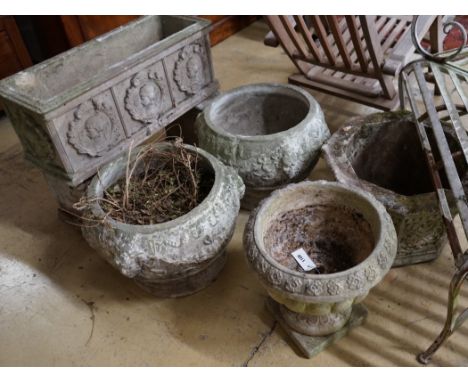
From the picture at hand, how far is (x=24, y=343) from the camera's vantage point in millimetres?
1702

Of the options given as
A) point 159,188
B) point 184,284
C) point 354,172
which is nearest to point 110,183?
point 159,188

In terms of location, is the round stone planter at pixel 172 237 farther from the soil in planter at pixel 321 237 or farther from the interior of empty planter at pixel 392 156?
the interior of empty planter at pixel 392 156

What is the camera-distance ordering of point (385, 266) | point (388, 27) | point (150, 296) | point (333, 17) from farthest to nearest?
point (388, 27) → point (333, 17) → point (150, 296) → point (385, 266)

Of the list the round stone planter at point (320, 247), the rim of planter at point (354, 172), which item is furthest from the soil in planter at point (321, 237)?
the rim of planter at point (354, 172)

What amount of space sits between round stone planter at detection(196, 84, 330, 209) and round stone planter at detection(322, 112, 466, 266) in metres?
0.14

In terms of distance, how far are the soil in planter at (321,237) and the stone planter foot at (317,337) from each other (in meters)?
0.17

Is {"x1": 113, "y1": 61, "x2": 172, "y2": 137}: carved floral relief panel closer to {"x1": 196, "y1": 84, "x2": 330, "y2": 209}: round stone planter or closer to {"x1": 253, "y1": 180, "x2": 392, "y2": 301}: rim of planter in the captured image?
{"x1": 196, "y1": 84, "x2": 330, "y2": 209}: round stone planter

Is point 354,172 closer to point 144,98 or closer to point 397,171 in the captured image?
point 397,171

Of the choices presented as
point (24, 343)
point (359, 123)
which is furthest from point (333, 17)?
point (24, 343)

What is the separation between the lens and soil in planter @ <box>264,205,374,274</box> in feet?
5.37

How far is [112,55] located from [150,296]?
46.3 inches

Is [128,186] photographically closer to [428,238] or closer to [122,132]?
[122,132]

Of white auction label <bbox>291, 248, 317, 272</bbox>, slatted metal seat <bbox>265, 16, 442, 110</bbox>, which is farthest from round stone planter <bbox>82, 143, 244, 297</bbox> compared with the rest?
slatted metal seat <bbox>265, 16, 442, 110</bbox>

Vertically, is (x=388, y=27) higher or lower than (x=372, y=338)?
higher
